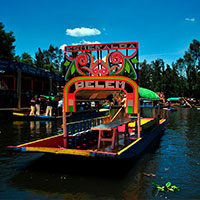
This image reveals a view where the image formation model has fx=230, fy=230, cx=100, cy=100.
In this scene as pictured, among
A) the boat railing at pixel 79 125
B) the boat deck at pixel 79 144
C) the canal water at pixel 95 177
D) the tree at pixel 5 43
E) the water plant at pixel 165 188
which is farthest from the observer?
the tree at pixel 5 43

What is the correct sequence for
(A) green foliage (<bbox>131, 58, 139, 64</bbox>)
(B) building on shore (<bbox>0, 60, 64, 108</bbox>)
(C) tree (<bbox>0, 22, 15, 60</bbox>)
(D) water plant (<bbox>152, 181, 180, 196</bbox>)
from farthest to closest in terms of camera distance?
(C) tree (<bbox>0, 22, 15, 60</bbox>) → (B) building on shore (<bbox>0, 60, 64, 108</bbox>) → (A) green foliage (<bbox>131, 58, 139, 64</bbox>) → (D) water plant (<bbox>152, 181, 180, 196</bbox>)

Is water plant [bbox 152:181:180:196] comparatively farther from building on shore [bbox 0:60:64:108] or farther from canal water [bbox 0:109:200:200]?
building on shore [bbox 0:60:64:108]

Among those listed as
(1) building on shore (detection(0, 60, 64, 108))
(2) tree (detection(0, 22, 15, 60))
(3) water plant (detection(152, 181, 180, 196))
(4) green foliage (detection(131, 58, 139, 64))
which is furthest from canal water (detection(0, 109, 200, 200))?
(2) tree (detection(0, 22, 15, 60))

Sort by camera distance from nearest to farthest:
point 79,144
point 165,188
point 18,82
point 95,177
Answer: point 165,188 < point 95,177 < point 79,144 < point 18,82

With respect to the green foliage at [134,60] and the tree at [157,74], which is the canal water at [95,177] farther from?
the tree at [157,74]

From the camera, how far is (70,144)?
7996mm

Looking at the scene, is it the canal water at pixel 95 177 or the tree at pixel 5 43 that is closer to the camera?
the canal water at pixel 95 177

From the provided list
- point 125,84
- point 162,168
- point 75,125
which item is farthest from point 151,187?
point 75,125

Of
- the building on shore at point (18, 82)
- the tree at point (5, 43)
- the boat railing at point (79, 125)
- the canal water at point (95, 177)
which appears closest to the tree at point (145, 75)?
the tree at point (5, 43)

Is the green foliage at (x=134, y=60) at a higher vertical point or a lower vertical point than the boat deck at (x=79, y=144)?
higher

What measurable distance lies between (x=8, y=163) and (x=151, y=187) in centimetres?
455

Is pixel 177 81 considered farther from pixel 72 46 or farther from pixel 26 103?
pixel 72 46

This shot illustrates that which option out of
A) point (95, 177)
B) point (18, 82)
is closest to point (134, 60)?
point (95, 177)

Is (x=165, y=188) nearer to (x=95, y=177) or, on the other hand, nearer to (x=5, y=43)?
(x=95, y=177)
